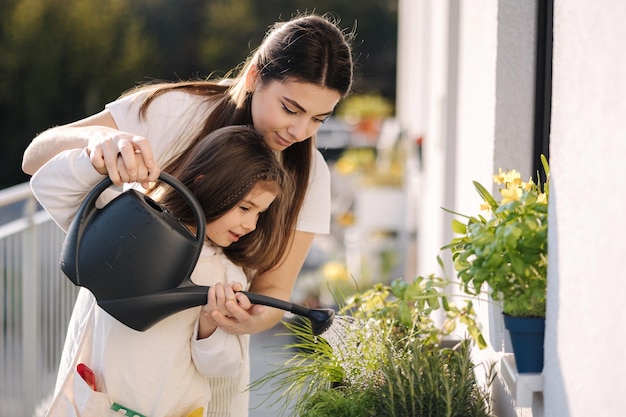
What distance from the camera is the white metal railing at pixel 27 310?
119 inches

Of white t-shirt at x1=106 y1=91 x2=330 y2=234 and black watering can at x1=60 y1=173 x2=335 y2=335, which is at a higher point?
white t-shirt at x1=106 y1=91 x2=330 y2=234

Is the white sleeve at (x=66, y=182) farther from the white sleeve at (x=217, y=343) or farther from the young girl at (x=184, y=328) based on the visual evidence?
the white sleeve at (x=217, y=343)

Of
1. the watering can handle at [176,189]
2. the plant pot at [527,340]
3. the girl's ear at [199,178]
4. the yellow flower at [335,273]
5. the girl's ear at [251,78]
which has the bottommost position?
the yellow flower at [335,273]

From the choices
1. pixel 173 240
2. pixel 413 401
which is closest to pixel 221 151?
pixel 173 240

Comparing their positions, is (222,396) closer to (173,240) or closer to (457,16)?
(173,240)

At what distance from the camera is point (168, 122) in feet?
6.22

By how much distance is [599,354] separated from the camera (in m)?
0.97

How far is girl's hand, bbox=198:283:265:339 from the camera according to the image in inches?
58.2

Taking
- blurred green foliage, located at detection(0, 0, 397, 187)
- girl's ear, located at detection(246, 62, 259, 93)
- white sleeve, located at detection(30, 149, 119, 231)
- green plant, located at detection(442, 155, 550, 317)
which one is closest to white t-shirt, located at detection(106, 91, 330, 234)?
girl's ear, located at detection(246, 62, 259, 93)

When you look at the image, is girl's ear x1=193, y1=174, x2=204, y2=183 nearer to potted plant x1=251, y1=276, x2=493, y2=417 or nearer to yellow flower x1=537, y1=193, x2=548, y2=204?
potted plant x1=251, y1=276, x2=493, y2=417

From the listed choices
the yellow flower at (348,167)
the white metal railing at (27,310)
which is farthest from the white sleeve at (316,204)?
the yellow flower at (348,167)

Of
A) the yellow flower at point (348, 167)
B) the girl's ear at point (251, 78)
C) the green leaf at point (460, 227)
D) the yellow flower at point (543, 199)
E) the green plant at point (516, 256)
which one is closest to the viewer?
the green plant at point (516, 256)

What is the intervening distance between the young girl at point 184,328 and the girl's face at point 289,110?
0.21 feet

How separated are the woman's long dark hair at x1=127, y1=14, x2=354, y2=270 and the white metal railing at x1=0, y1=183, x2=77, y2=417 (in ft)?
4.24
